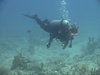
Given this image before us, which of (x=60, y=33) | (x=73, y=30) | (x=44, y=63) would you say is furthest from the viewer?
(x=44, y=63)

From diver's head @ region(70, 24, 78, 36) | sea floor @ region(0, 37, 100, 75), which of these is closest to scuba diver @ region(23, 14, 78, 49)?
diver's head @ region(70, 24, 78, 36)

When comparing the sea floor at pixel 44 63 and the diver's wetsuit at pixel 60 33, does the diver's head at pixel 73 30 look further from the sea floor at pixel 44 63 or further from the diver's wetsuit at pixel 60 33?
the sea floor at pixel 44 63

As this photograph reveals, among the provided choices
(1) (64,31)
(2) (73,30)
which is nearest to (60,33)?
(1) (64,31)

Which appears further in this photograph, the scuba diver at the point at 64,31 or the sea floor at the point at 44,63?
the sea floor at the point at 44,63

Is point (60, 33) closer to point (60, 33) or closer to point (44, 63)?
point (60, 33)

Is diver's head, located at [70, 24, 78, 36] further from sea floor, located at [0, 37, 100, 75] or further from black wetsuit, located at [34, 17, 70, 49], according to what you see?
sea floor, located at [0, 37, 100, 75]

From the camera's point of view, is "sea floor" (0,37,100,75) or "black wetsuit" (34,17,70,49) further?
"sea floor" (0,37,100,75)

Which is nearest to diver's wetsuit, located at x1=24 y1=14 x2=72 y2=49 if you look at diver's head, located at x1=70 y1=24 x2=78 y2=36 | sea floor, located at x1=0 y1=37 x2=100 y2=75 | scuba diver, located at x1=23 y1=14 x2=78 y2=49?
scuba diver, located at x1=23 y1=14 x2=78 y2=49

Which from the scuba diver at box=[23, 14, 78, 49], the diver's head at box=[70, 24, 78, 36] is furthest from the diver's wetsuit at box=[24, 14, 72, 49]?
the diver's head at box=[70, 24, 78, 36]

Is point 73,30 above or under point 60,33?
above

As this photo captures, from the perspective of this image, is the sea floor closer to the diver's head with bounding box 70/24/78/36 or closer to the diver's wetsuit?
the diver's wetsuit

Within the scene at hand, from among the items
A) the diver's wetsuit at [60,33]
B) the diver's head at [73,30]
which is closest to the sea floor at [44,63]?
the diver's wetsuit at [60,33]

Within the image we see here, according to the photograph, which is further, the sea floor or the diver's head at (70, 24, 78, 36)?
the sea floor

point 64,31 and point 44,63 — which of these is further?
point 44,63
